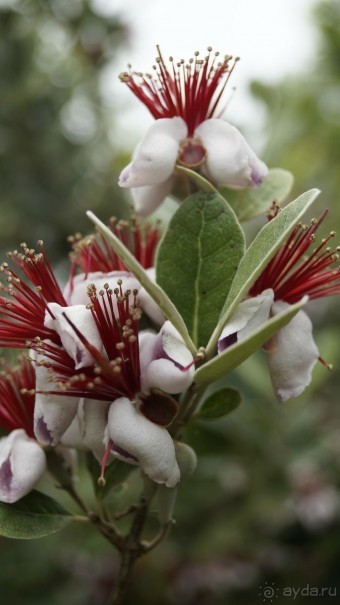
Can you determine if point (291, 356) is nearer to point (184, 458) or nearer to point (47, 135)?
point (184, 458)

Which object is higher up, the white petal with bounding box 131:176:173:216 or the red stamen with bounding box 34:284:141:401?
the white petal with bounding box 131:176:173:216

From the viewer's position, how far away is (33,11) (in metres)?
3.08

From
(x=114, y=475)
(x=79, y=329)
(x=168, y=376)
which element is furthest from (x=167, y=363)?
(x=114, y=475)

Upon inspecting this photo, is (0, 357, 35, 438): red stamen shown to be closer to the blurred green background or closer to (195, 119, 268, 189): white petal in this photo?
(195, 119, 268, 189): white petal

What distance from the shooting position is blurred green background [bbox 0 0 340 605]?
2129mm

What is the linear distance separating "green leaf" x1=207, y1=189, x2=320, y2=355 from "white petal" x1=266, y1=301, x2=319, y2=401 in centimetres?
9

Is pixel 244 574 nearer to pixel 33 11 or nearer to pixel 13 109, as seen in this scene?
pixel 13 109

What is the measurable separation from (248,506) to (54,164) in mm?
1511

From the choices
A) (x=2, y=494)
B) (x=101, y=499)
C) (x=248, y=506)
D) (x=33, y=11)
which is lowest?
(x=248, y=506)

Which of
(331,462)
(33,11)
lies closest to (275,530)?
(331,462)

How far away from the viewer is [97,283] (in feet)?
3.37

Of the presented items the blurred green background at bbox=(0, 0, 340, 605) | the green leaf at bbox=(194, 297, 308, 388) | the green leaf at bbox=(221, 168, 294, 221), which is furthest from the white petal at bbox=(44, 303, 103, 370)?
the blurred green background at bbox=(0, 0, 340, 605)

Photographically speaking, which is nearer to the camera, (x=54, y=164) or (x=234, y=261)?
(x=234, y=261)

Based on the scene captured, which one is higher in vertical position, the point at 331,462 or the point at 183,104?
the point at 183,104
